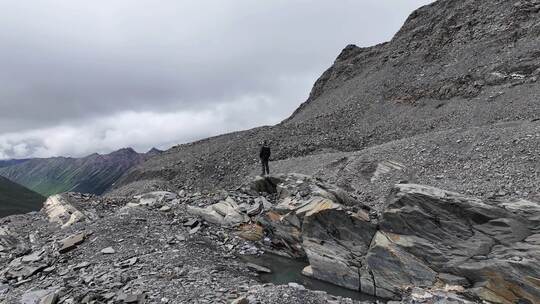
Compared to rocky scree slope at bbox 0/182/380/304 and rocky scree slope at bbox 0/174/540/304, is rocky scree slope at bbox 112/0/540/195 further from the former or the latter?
rocky scree slope at bbox 0/174/540/304

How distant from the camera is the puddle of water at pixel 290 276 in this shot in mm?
18312

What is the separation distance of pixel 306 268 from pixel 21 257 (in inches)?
607

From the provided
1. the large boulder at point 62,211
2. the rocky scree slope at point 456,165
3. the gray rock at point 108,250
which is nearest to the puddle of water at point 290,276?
the gray rock at point 108,250

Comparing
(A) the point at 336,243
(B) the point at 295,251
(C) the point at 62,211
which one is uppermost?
(C) the point at 62,211

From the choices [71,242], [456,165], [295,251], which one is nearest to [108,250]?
[71,242]

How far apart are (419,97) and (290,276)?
4205cm

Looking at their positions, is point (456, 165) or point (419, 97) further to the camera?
point (419, 97)

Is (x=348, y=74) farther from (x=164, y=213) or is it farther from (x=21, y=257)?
(x=21, y=257)

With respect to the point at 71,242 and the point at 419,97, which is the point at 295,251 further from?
the point at 419,97

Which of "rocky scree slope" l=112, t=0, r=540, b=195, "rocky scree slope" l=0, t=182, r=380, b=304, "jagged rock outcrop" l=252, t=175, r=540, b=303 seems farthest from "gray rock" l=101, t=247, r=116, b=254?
"rocky scree slope" l=112, t=0, r=540, b=195

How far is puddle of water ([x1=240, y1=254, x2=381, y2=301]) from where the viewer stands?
18.3 meters

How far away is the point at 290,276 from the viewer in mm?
20125

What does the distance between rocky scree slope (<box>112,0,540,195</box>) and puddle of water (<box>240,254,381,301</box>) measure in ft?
76.6

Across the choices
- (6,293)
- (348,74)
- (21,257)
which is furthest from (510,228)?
(348,74)
